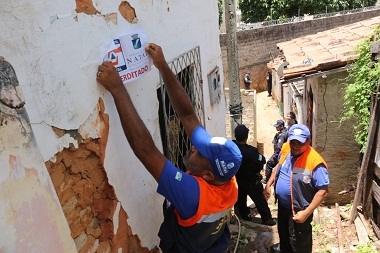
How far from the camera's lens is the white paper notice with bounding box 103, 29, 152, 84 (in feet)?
7.04

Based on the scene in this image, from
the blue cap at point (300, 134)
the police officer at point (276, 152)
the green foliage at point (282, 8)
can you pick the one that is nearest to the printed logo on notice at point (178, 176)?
the blue cap at point (300, 134)

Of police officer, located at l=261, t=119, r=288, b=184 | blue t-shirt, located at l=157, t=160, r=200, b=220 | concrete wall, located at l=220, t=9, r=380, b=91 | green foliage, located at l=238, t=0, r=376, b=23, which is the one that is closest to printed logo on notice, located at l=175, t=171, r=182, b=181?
blue t-shirt, located at l=157, t=160, r=200, b=220

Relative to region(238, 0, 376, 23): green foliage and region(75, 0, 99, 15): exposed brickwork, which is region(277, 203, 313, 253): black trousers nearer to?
region(75, 0, 99, 15): exposed brickwork

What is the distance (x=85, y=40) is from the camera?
6.36 ft

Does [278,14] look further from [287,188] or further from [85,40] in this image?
[85,40]

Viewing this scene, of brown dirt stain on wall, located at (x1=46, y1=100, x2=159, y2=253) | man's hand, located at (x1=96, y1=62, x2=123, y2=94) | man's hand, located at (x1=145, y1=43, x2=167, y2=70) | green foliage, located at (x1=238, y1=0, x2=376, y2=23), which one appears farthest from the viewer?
green foliage, located at (x1=238, y1=0, x2=376, y2=23)

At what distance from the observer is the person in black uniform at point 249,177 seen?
4.68 meters

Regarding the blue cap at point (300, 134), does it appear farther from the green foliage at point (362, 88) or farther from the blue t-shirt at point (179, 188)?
the blue t-shirt at point (179, 188)

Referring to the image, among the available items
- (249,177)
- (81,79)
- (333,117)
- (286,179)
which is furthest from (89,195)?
(333,117)

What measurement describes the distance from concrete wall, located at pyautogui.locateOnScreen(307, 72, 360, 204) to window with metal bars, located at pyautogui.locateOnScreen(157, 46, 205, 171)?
111 inches

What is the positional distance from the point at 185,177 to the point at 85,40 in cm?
92

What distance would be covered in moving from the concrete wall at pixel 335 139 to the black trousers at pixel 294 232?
91.5 inches

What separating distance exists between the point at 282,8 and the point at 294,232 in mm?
21197

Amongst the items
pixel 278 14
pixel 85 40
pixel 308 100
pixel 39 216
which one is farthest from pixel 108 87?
pixel 278 14
